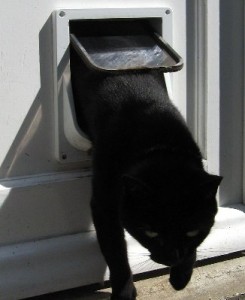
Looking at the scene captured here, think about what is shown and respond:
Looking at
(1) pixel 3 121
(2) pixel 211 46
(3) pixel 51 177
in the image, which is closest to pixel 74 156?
(3) pixel 51 177

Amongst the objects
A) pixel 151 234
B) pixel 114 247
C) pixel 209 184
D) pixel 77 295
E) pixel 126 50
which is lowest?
pixel 77 295

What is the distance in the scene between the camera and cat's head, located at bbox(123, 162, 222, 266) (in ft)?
5.82

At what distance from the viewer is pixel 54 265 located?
80.9 inches

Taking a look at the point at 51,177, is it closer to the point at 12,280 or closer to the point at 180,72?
the point at 12,280

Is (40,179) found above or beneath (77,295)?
above

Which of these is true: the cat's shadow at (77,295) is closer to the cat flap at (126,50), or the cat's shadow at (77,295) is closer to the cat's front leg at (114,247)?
the cat's front leg at (114,247)

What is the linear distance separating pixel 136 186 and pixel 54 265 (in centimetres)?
42

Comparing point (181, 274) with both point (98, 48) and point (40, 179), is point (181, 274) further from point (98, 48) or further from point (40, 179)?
point (98, 48)

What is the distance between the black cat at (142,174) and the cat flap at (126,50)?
4cm

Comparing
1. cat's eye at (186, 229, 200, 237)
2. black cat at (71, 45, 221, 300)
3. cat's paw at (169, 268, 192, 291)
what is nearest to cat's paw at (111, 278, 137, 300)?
black cat at (71, 45, 221, 300)

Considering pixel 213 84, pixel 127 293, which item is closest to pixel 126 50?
pixel 213 84

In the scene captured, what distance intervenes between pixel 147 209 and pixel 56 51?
50cm

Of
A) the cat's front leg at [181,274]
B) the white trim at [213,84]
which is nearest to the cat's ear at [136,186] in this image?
the cat's front leg at [181,274]

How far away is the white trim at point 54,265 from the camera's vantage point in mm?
2002
